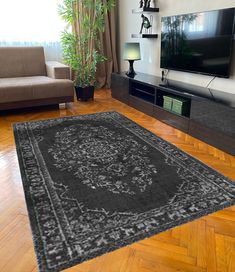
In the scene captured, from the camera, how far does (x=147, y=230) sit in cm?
134

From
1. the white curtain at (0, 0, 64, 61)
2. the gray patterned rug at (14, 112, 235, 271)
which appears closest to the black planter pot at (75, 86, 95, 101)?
the white curtain at (0, 0, 64, 61)

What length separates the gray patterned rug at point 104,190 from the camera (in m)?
1.28

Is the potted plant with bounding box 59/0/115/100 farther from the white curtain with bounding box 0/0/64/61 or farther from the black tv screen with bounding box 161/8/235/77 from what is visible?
the black tv screen with bounding box 161/8/235/77

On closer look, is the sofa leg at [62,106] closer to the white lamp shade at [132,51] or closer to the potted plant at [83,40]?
the potted plant at [83,40]

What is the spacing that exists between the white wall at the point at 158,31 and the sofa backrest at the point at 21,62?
1.59 metres

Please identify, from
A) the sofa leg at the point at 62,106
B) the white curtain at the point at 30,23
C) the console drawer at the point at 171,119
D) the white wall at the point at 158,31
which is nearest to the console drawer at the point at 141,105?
the console drawer at the point at 171,119

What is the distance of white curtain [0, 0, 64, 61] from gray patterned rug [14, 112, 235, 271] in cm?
→ 221

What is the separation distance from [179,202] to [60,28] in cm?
381

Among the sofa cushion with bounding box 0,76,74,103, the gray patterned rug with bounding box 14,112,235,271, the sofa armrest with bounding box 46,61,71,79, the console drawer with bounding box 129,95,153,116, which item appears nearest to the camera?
the gray patterned rug with bounding box 14,112,235,271

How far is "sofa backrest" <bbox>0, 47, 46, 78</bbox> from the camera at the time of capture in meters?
3.70

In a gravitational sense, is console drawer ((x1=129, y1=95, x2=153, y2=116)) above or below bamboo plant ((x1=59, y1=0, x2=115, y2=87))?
below

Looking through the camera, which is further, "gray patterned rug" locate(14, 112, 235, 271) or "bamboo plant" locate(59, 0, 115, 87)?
"bamboo plant" locate(59, 0, 115, 87)

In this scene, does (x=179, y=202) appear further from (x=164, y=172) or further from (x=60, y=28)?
(x=60, y=28)

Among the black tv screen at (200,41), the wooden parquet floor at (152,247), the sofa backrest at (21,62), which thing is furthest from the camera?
the sofa backrest at (21,62)
